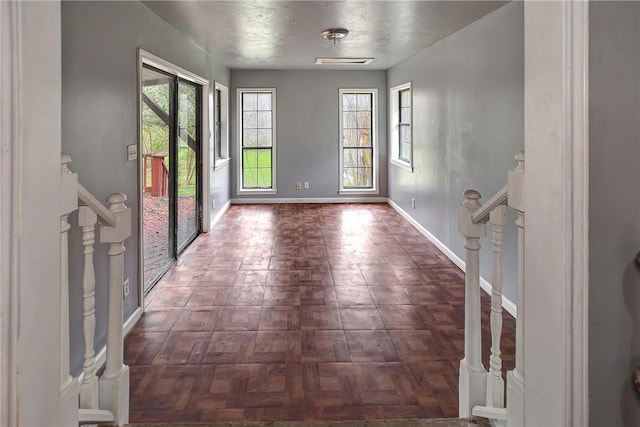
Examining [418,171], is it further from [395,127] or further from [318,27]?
[318,27]

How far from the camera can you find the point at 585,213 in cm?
113

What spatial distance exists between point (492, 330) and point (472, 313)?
0.14 meters

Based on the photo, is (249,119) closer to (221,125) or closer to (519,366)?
(221,125)

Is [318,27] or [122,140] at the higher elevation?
[318,27]

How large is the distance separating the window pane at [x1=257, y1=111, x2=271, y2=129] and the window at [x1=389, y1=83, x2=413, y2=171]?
209 centimetres

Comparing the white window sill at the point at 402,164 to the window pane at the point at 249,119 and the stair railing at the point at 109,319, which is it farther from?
the stair railing at the point at 109,319

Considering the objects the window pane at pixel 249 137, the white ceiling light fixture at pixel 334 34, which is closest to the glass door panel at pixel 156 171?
the white ceiling light fixture at pixel 334 34

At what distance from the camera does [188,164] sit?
5797mm

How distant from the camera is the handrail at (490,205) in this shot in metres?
1.70

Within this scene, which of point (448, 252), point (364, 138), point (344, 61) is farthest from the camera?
point (364, 138)

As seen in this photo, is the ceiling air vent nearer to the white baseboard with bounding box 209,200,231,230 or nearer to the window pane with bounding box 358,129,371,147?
the window pane with bounding box 358,129,371,147

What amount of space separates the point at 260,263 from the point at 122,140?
7.01ft

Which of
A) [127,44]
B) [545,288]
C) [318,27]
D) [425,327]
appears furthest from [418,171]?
[545,288]

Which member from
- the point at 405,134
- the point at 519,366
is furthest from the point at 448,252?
the point at 519,366
